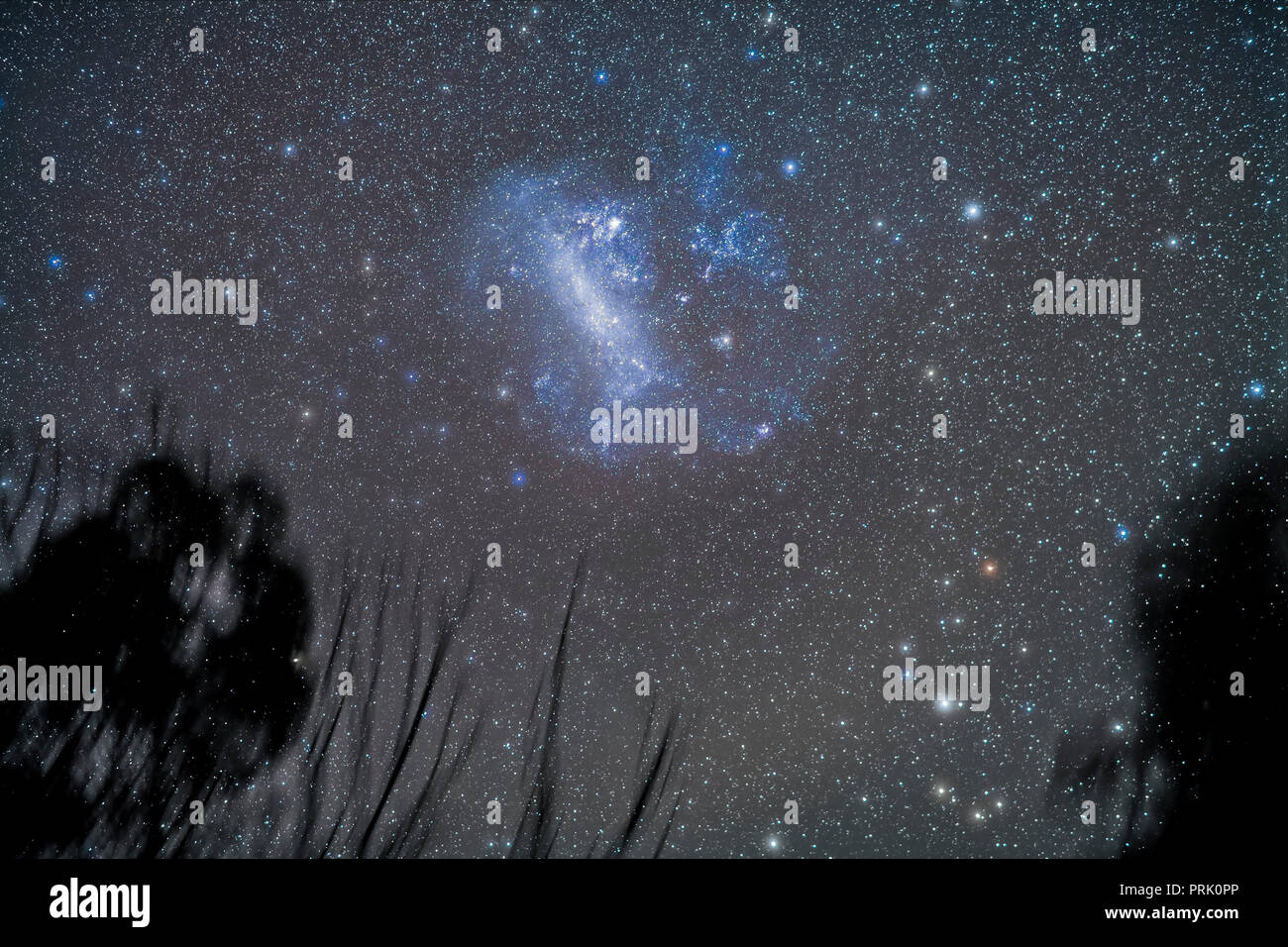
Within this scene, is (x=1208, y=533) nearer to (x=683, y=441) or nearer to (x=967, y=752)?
(x=967, y=752)

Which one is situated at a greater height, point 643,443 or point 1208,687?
point 643,443

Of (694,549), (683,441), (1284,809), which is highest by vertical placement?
(683,441)

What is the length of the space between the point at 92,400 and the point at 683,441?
1.58 meters

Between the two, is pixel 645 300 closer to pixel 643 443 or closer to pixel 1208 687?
pixel 643 443

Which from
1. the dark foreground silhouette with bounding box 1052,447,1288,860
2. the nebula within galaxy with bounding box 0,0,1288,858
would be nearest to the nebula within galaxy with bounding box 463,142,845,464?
the nebula within galaxy with bounding box 0,0,1288,858

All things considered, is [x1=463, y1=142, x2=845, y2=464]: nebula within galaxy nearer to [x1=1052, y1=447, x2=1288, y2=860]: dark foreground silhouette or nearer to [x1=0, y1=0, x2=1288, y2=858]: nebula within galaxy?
[x1=0, y1=0, x2=1288, y2=858]: nebula within galaxy

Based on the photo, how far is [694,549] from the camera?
8.14 ft

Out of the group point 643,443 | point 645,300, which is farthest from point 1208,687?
point 645,300

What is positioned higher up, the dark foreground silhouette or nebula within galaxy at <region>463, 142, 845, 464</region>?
nebula within galaxy at <region>463, 142, 845, 464</region>

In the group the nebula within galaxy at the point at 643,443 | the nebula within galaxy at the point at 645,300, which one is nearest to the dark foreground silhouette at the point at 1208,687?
the nebula within galaxy at the point at 643,443

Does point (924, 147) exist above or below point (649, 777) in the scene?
above

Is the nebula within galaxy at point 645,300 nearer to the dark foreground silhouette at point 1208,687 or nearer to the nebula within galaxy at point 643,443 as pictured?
the nebula within galaxy at point 643,443

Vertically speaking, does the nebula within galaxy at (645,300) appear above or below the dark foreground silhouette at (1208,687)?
above

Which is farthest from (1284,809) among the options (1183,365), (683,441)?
(683,441)
